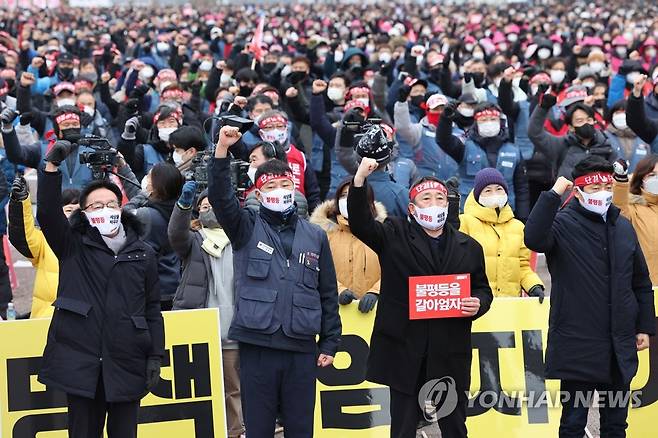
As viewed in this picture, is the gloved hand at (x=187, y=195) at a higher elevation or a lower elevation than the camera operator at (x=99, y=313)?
higher

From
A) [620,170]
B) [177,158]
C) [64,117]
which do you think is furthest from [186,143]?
[620,170]

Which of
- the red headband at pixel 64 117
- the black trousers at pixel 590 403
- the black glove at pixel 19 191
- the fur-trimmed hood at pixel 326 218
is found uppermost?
the red headband at pixel 64 117

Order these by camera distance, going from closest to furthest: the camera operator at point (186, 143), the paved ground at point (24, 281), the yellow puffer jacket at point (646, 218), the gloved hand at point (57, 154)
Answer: the gloved hand at point (57, 154)
the yellow puffer jacket at point (646, 218)
the camera operator at point (186, 143)
the paved ground at point (24, 281)

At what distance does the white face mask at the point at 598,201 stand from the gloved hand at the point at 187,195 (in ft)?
6.95

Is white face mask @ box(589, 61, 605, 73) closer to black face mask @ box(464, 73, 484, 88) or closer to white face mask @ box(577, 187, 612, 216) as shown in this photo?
black face mask @ box(464, 73, 484, 88)

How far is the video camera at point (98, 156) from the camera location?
6.47 m

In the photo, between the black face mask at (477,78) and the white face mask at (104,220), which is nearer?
the white face mask at (104,220)

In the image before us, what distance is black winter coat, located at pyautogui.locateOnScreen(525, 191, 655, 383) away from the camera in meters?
6.27

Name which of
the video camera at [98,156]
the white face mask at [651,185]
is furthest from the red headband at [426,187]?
the white face mask at [651,185]

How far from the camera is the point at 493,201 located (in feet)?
24.9

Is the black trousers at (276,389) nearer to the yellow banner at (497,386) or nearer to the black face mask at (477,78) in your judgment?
the yellow banner at (497,386)

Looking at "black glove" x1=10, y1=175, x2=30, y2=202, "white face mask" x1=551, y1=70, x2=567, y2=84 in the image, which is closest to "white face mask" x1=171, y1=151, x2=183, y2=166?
"black glove" x1=10, y1=175, x2=30, y2=202

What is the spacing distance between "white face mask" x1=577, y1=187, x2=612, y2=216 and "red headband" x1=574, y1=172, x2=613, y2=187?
0.17 feet

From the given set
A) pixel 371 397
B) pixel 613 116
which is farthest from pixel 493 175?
pixel 613 116
